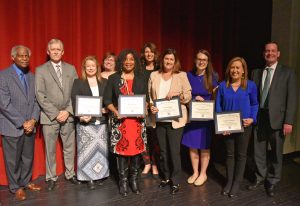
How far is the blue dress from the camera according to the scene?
3.53m

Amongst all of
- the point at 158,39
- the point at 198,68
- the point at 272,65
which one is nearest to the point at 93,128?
the point at 198,68

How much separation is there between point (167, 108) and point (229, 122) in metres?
0.61

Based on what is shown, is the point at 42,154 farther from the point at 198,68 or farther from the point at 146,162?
the point at 198,68

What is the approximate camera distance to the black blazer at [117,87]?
10.7 ft

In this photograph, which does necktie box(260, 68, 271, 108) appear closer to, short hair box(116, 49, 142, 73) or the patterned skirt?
short hair box(116, 49, 142, 73)

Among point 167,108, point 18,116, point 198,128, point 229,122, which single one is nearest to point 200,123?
point 198,128

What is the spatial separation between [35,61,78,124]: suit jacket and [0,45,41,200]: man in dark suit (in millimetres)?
77

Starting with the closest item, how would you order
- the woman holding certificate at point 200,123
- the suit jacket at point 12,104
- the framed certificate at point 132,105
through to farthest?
1. the framed certificate at point 132,105
2. the suit jacket at point 12,104
3. the woman holding certificate at point 200,123

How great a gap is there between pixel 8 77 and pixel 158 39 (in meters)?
2.09

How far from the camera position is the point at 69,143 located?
3709 mm

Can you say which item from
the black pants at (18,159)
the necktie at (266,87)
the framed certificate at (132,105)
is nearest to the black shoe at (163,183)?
the framed certificate at (132,105)

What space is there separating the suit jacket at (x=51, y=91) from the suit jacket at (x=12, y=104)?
4.8 inches

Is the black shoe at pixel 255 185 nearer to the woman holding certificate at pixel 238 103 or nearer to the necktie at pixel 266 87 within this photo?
the woman holding certificate at pixel 238 103

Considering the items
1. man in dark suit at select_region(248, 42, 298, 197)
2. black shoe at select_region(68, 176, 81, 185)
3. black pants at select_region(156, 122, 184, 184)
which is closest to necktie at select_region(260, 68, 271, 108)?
man in dark suit at select_region(248, 42, 298, 197)
